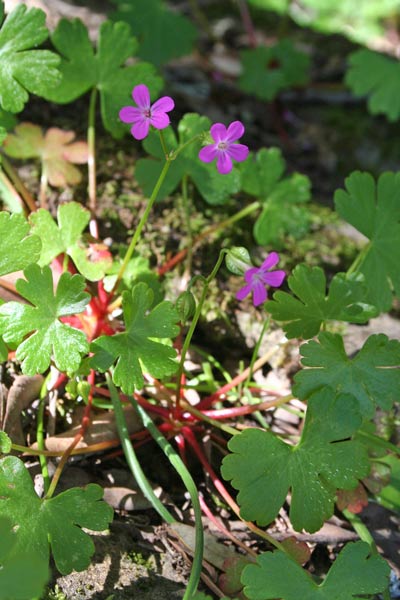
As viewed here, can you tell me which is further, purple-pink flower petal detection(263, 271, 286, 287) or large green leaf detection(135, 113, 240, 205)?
large green leaf detection(135, 113, 240, 205)

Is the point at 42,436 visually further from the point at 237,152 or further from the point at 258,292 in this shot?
the point at 237,152

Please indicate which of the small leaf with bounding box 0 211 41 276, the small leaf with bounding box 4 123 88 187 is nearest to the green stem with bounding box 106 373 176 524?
the small leaf with bounding box 0 211 41 276

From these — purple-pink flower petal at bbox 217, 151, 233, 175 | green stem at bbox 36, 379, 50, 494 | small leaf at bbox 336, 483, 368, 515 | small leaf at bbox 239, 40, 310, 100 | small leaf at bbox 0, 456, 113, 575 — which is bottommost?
small leaf at bbox 336, 483, 368, 515

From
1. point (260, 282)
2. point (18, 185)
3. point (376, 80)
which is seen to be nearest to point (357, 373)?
point (260, 282)

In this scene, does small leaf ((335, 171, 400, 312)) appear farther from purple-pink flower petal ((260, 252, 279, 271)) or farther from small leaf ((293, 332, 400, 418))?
purple-pink flower petal ((260, 252, 279, 271))

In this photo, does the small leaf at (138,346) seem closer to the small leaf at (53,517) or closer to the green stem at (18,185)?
the small leaf at (53,517)

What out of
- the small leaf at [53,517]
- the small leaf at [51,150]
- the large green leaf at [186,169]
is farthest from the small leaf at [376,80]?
the small leaf at [53,517]

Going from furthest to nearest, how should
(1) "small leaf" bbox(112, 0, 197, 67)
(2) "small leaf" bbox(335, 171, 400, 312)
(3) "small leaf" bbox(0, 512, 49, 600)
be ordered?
(1) "small leaf" bbox(112, 0, 197, 67) < (2) "small leaf" bbox(335, 171, 400, 312) < (3) "small leaf" bbox(0, 512, 49, 600)
